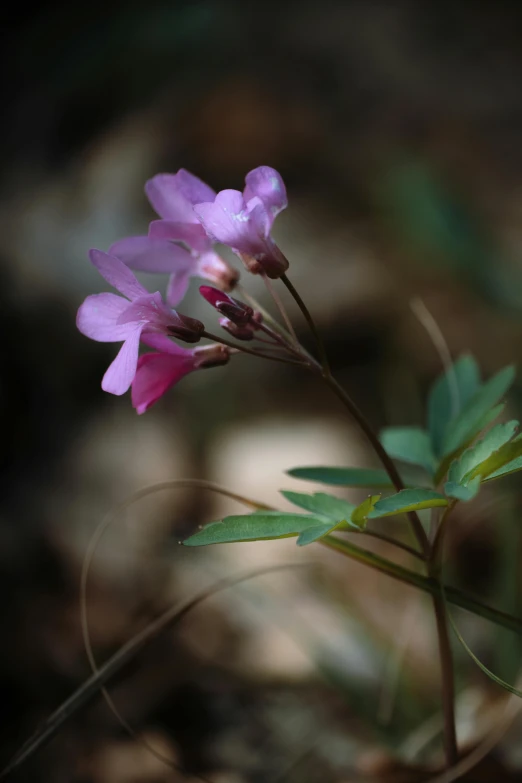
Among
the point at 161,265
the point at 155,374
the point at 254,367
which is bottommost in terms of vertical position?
the point at 254,367

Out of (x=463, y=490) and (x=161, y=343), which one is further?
(x=161, y=343)

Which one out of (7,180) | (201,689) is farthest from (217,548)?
(7,180)

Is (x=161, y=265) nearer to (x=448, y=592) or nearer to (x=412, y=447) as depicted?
(x=412, y=447)

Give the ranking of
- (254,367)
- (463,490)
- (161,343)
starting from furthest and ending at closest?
(254,367)
(161,343)
(463,490)

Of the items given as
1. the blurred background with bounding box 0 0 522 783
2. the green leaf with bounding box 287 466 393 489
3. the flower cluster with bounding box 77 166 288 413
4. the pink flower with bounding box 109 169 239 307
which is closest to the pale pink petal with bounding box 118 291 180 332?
the flower cluster with bounding box 77 166 288 413

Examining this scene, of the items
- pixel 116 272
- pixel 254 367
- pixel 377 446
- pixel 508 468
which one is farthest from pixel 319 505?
pixel 254 367

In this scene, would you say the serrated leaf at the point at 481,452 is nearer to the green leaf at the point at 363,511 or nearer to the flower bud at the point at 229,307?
the green leaf at the point at 363,511
